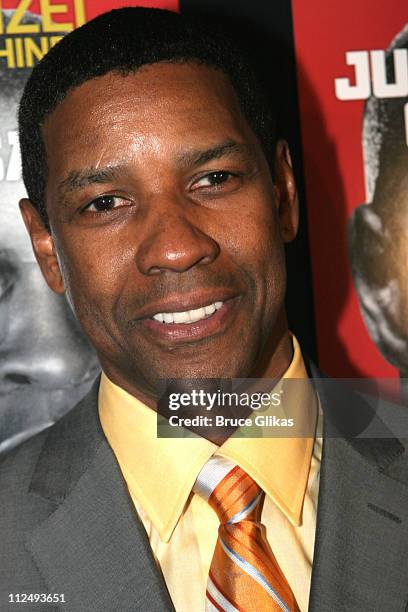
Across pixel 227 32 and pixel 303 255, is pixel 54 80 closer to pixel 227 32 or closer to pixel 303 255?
pixel 227 32

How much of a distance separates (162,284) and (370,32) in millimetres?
904

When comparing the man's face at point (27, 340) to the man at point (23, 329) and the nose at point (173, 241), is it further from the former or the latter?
the nose at point (173, 241)

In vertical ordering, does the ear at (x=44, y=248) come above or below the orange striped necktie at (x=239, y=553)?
above

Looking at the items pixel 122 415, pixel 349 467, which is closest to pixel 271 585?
pixel 349 467

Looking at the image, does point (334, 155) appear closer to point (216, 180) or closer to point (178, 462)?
point (216, 180)

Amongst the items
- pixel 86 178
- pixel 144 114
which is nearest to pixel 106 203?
pixel 86 178

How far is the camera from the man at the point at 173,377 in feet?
4.75

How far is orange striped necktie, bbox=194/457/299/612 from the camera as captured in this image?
55.1 inches

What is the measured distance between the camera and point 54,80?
1637mm

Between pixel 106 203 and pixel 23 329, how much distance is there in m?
0.51

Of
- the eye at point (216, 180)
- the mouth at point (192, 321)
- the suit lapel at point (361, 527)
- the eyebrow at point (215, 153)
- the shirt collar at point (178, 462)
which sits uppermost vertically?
the eyebrow at point (215, 153)

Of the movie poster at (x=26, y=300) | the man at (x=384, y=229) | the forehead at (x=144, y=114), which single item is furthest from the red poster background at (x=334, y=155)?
the forehead at (x=144, y=114)

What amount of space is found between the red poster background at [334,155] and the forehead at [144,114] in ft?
1.61

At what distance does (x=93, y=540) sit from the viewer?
58.4 inches
